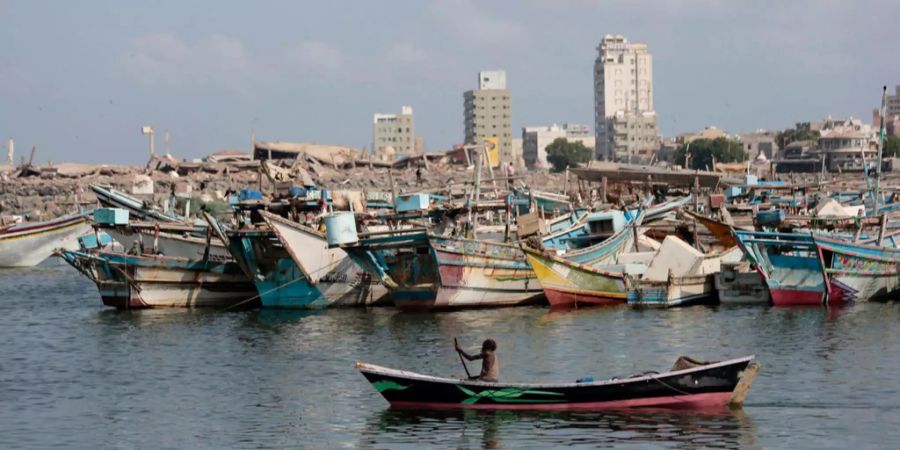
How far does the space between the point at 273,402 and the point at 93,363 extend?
250 inches

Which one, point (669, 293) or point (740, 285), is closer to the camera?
point (669, 293)

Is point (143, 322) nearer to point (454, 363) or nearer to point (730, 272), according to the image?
point (454, 363)

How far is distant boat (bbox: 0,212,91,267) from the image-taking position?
51438mm

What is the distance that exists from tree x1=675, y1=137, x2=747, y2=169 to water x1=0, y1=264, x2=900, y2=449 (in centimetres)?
10502

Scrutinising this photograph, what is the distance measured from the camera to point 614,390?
18672 millimetres

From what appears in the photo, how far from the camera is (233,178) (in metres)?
82.3

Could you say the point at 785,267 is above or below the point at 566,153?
below

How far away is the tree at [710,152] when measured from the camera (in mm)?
135500

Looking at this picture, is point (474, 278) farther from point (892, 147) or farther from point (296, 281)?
point (892, 147)

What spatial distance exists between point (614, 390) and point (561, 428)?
0.97 m

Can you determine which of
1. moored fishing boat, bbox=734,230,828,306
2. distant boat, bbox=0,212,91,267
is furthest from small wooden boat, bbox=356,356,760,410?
distant boat, bbox=0,212,91,267

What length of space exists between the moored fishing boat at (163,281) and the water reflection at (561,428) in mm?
15752

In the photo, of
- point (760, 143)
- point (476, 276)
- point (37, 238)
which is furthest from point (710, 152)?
point (476, 276)

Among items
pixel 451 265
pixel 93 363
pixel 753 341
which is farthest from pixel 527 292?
pixel 93 363
